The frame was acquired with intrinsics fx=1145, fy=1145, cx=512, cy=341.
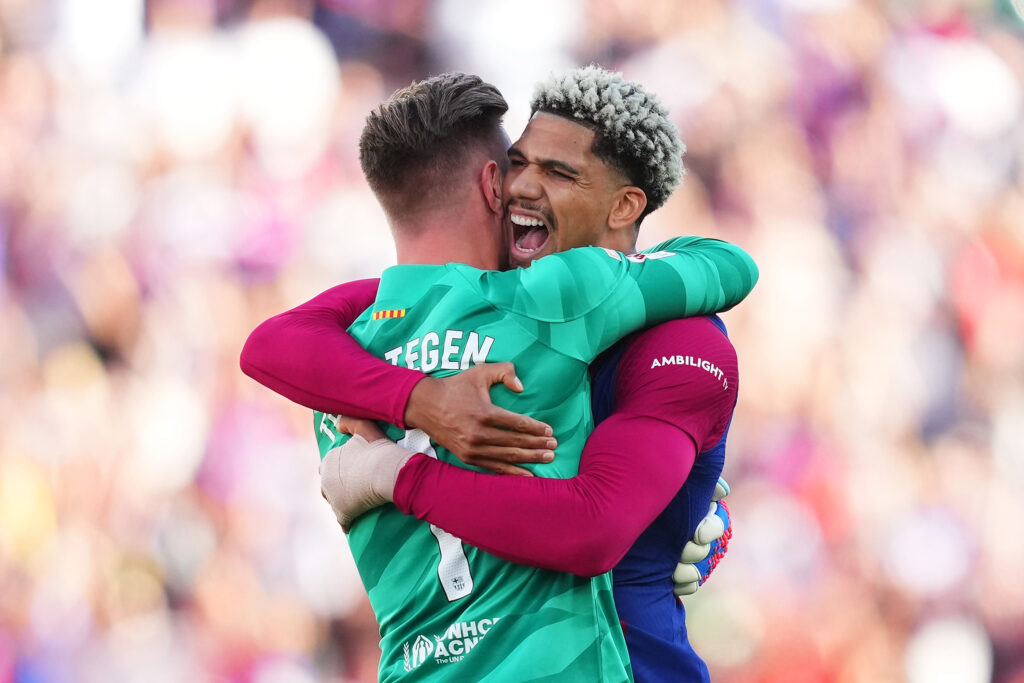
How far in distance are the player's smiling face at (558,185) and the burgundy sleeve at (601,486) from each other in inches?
17.2

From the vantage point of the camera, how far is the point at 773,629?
389 centimetres

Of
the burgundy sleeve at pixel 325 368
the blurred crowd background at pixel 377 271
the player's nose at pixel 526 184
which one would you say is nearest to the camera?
the burgundy sleeve at pixel 325 368

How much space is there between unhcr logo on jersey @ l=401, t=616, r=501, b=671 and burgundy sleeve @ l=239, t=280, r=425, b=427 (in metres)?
0.27

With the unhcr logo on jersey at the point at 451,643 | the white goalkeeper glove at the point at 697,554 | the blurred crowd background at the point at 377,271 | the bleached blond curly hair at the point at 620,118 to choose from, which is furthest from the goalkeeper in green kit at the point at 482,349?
the blurred crowd background at the point at 377,271

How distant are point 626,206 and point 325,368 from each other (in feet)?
2.23

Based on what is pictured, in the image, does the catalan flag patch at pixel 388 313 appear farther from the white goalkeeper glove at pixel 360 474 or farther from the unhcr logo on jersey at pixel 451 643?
the unhcr logo on jersey at pixel 451 643

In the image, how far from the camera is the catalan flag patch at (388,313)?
153cm

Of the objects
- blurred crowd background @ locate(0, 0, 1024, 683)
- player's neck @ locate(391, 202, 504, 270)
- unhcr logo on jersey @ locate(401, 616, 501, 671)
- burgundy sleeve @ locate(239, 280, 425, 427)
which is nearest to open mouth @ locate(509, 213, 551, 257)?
player's neck @ locate(391, 202, 504, 270)

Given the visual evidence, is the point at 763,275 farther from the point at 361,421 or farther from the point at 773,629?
the point at 361,421

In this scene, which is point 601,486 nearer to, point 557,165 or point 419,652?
point 419,652

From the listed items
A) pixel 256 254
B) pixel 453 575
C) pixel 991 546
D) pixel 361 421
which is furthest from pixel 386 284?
pixel 991 546

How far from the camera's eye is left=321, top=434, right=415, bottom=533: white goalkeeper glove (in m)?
1.47

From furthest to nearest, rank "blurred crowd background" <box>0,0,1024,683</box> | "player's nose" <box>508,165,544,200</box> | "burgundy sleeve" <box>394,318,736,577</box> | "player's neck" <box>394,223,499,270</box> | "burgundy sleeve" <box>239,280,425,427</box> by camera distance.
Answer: "blurred crowd background" <box>0,0,1024,683</box>, "player's nose" <box>508,165,544,200</box>, "player's neck" <box>394,223,499,270</box>, "burgundy sleeve" <box>239,280,425,427</box>, "burgundy sleeve" <box>394,318,736,577</box>

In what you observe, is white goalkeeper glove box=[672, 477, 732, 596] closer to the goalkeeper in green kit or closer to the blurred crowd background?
the goalkeeper in green kit
